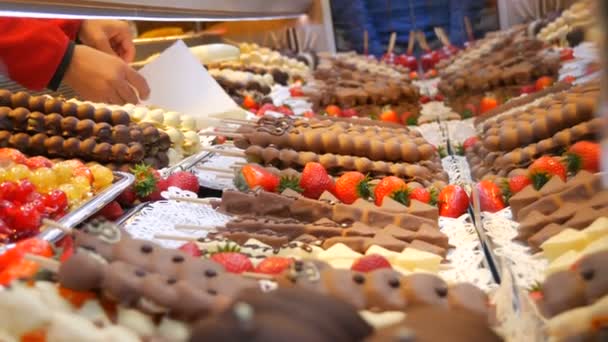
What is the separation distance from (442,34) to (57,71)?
2645 millimetres

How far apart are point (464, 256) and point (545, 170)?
2.32 feet

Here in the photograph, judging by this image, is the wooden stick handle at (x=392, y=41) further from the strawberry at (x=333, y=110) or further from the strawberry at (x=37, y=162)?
the strawberry at (x=37, y=162)

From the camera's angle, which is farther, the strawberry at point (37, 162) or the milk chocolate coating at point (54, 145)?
the milk chocolate coating at point (54, 145)

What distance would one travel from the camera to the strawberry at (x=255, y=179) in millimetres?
2906

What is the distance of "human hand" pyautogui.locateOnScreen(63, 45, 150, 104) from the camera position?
364cm

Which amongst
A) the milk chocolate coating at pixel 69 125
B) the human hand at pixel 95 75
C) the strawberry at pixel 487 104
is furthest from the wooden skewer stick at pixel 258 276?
the strawberry at pixel 487 104

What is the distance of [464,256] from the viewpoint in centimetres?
218

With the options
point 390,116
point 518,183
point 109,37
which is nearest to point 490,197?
point 518,183

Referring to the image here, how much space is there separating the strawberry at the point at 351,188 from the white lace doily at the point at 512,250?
498 mm

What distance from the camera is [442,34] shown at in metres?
5.25

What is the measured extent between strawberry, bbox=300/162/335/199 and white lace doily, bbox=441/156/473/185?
55 cm

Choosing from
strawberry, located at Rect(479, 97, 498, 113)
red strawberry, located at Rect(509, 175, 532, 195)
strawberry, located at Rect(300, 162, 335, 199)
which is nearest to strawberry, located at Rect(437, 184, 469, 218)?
red strawberry, located at Rect(509, 175, 532, 195)

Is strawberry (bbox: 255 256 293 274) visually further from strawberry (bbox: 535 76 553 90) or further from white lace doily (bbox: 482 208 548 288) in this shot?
strawberry (bbox: 535 76 553 90)

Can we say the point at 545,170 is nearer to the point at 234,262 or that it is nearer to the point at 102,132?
the point at 234,262
